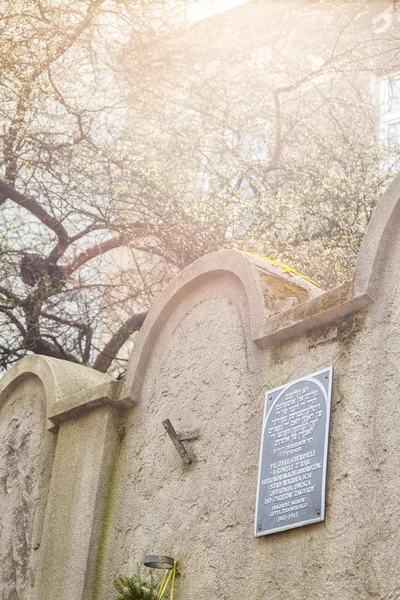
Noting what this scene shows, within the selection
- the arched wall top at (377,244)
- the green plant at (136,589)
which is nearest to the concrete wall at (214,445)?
the arched wall top at (377,244)

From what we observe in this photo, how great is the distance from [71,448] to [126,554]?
1154mm

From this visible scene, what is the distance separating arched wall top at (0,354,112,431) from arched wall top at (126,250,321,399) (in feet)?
1.93

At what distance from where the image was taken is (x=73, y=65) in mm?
11320

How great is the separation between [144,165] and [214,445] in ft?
20.4

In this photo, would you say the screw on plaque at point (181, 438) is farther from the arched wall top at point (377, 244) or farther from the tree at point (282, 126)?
the tree at point (282, 126)

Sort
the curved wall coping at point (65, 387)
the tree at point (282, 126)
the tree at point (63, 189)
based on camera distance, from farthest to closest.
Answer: the tree at point (282, 126), the tree at point (63, 189), the curved wall coping at point (65, 387)

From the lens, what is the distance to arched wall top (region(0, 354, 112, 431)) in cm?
734

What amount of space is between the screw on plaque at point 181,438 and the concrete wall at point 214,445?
0.06 meters

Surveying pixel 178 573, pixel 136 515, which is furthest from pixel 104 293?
pixel 178 573

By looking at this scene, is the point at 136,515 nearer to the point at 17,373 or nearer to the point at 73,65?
the point at 17,373

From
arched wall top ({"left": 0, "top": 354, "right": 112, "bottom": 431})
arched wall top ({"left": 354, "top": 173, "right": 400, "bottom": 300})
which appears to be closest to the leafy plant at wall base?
arched wall top ({"left": 0, "top": 354, "right": 112, "bottom": 431})

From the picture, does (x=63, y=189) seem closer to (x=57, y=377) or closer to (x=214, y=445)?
(x=57, y=377)

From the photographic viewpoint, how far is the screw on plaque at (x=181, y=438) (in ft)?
19.2

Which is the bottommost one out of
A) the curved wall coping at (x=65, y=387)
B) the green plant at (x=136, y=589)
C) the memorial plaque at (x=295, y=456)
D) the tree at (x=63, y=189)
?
the green plant at (x=136, y=589)
